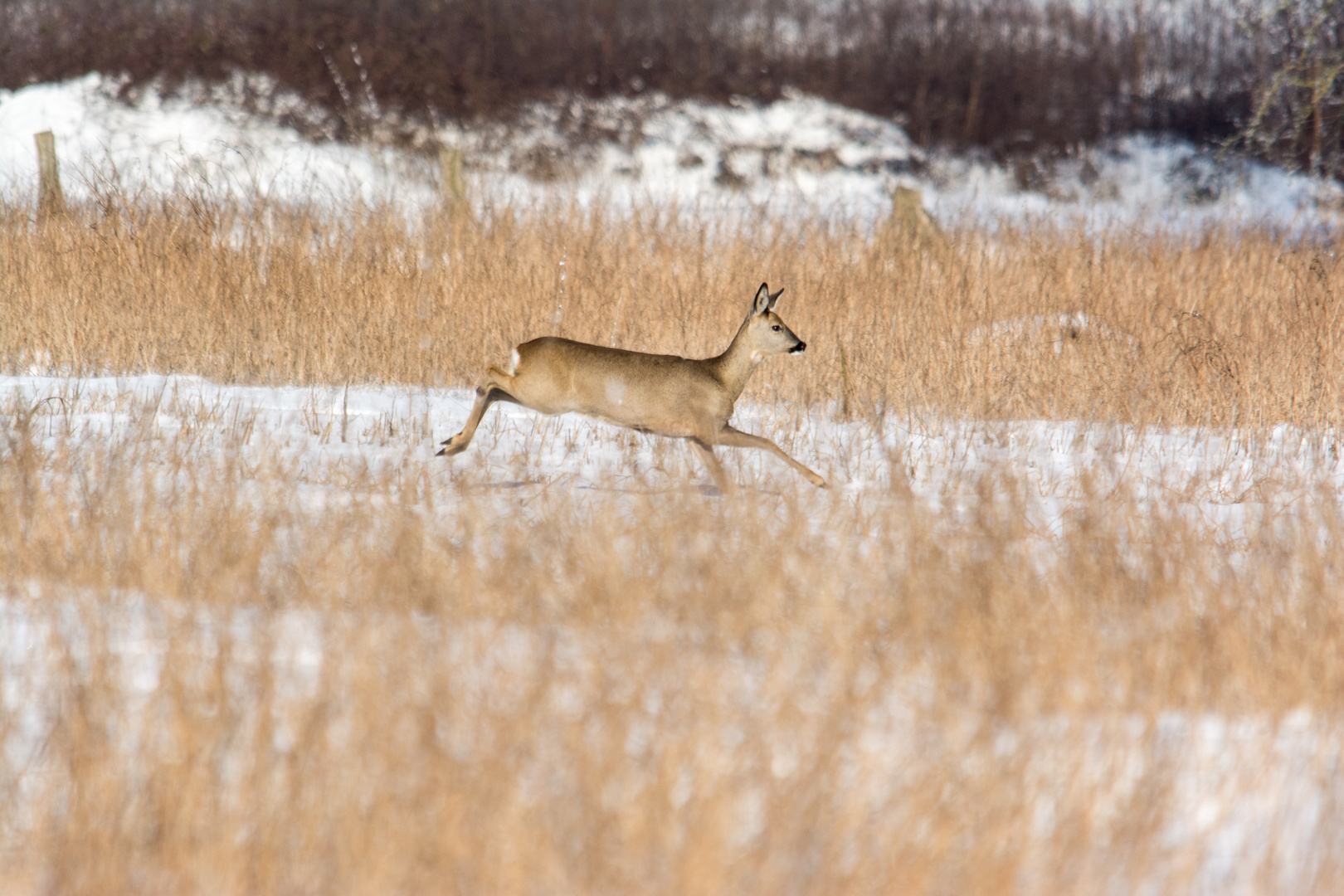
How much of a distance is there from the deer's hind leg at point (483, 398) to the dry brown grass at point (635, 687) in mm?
321

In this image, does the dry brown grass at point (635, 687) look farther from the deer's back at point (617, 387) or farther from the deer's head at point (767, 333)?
the deer's head at point (767, 333)

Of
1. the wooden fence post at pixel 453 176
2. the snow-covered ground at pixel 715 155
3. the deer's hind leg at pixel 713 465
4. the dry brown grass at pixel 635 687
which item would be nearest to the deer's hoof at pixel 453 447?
the dry brown grass at pixel 635 687

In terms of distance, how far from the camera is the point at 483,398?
512 cm

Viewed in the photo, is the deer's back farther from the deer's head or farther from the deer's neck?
the deer's head

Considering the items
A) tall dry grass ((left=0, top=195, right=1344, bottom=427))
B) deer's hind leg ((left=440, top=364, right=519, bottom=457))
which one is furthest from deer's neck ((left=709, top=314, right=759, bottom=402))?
tall dry grass ((left=0, top=195, right=1344, bottom=427))

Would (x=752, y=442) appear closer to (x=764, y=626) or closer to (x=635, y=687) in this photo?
(x=764, y=626)

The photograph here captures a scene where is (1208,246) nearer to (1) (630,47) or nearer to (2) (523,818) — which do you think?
(2) (523,818)

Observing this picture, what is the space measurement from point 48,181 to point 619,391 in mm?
6729

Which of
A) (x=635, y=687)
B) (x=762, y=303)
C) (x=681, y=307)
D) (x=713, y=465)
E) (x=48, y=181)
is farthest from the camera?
(x=48, y=181)

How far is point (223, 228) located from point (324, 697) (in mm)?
6748

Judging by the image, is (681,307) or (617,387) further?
(681,307)

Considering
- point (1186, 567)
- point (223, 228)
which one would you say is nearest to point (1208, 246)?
point (1186, 567)

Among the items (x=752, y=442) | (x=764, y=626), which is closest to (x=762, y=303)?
(x=752, y=442)

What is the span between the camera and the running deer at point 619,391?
5.05 m
